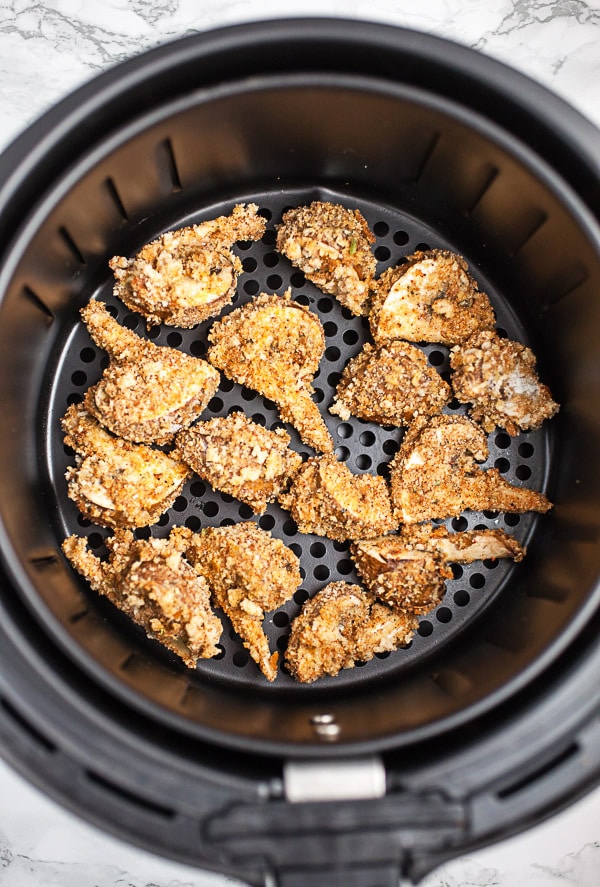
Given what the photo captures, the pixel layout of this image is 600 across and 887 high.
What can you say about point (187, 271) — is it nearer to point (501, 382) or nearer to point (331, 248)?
point (331, 248)

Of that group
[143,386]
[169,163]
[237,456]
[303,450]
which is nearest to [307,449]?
[303,450]

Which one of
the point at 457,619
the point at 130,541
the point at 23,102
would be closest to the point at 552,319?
the point at 457,619

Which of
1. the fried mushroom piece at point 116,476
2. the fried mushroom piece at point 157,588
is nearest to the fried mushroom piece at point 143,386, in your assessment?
the fried mushroom piece at point 116,476

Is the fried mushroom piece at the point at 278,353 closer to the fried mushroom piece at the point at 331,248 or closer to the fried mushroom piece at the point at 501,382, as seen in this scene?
the fried mushroom piece at the point at 331,248

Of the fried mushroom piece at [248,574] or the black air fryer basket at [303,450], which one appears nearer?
the black air fryer basket at [303,450]

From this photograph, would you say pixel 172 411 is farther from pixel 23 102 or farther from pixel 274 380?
pixel 23 102

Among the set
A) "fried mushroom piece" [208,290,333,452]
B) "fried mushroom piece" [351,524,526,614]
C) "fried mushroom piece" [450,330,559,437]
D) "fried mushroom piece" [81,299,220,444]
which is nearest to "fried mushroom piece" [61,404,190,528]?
"fried mushroom piece" [81,299,220,444]
